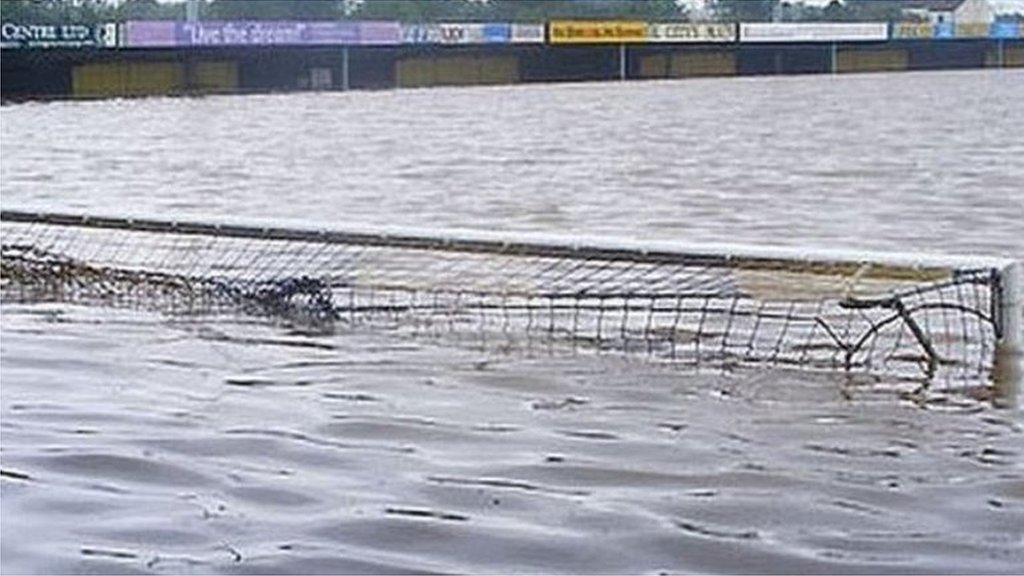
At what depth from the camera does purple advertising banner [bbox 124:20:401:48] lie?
175 feet

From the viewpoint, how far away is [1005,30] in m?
87.8

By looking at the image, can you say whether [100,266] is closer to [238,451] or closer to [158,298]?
[158,298]

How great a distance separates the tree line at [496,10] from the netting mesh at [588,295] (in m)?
47.0

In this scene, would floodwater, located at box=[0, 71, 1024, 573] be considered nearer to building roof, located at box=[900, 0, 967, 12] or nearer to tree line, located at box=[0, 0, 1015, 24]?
tree line, located at box=[0, 0, 1015, 24]

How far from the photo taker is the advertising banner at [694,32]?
72.9 metres

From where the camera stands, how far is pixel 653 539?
531 centimetres

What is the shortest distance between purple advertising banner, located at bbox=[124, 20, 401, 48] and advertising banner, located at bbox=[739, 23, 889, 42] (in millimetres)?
16469

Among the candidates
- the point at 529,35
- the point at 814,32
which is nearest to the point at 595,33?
the point at 529,35

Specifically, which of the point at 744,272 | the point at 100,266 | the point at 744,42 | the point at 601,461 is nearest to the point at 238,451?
the point at 601,461

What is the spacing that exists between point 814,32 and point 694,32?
573cm

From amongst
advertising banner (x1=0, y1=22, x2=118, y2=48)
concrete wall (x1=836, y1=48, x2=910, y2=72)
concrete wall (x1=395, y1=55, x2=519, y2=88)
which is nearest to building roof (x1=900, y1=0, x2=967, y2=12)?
concrete wall (x1=836, y1=48, x2=910, y2=72)

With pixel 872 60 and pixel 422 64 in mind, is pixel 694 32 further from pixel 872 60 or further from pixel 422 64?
pixel 422 64

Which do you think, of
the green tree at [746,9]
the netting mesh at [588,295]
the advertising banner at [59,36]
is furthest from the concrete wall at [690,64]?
the netting mesh at [588,295]

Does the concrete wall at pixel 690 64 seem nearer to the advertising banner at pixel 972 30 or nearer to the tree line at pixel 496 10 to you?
the tree line at pixel 496 10
